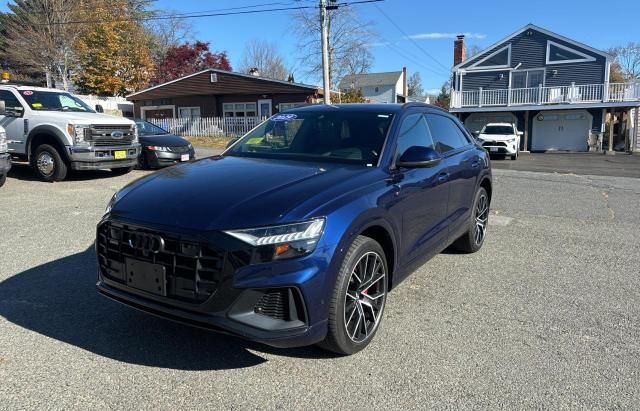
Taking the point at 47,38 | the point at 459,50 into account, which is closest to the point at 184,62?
the point at 47,38

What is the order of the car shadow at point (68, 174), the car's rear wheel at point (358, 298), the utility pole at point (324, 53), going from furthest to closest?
the utility pole at point (324, 53)
the car shadow at point (68, 174)
the car's rear wheel at point (358, 298)

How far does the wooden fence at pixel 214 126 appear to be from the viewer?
29.1 metres

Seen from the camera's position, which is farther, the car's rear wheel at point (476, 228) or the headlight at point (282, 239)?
the car's rear wheel at point (476, 228)

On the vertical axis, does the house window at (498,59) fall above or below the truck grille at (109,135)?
above

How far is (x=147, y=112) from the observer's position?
36344 mm

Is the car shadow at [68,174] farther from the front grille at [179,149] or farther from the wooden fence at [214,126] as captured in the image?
the wooden fence at [214,126]

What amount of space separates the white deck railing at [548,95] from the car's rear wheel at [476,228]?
27.1 m

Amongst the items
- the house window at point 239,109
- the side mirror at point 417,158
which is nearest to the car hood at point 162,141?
the side mirror at point 417,158

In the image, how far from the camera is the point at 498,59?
107 feet

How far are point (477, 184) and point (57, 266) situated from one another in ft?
14.8

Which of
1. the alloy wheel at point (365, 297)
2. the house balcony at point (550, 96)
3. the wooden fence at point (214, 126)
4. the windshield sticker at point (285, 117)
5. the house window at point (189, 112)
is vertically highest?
the house balcony at point (550, 96)

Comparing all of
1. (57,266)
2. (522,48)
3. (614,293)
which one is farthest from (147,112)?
(614,293)

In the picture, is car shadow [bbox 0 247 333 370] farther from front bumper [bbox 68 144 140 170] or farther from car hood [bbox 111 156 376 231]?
front bumper [bbox 68 144 140 170]

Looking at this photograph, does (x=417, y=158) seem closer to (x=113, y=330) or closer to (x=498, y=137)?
(x=113, y=330)
